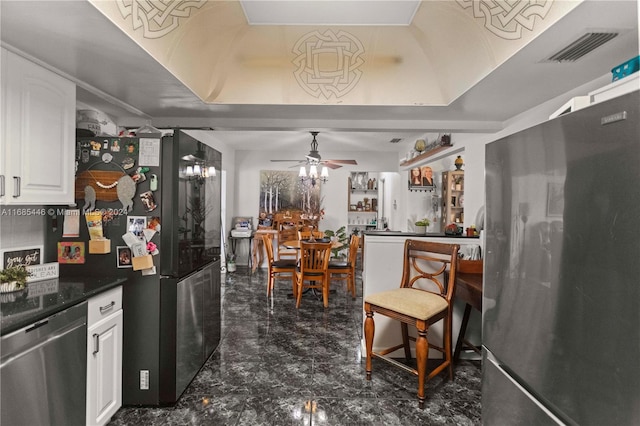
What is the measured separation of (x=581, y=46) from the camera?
5.24 ft

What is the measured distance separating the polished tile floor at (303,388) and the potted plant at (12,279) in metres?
1.08

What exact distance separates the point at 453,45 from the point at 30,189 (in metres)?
2.65

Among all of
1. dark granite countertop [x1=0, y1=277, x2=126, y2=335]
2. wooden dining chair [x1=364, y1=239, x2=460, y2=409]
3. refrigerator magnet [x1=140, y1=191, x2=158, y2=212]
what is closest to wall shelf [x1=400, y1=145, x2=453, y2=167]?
wooden dining chair [x1=364, y1=239, x2=460, y2=409]

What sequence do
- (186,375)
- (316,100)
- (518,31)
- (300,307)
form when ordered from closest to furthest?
(518,31)
(186,375)
(316,100)
(300,307)

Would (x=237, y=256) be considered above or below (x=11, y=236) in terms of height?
below

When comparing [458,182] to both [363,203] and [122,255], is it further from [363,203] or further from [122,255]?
[122,255]

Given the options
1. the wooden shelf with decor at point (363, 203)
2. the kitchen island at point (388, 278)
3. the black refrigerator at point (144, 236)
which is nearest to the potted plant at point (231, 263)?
the wooden shelf with decor at point (363, 203)

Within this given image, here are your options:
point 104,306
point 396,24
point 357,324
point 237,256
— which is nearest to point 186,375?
point 104,306

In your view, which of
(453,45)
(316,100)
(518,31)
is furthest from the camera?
(316,100)

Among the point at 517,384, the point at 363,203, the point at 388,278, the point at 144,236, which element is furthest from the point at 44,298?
the point at 363,203

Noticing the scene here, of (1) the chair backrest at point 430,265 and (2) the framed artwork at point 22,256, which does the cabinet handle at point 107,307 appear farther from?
(1) the chair backrest at point 430,265

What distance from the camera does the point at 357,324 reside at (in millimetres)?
3795

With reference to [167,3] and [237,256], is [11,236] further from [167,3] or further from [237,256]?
[237,256]

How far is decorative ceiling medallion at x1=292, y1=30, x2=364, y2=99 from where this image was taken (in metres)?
2.28
